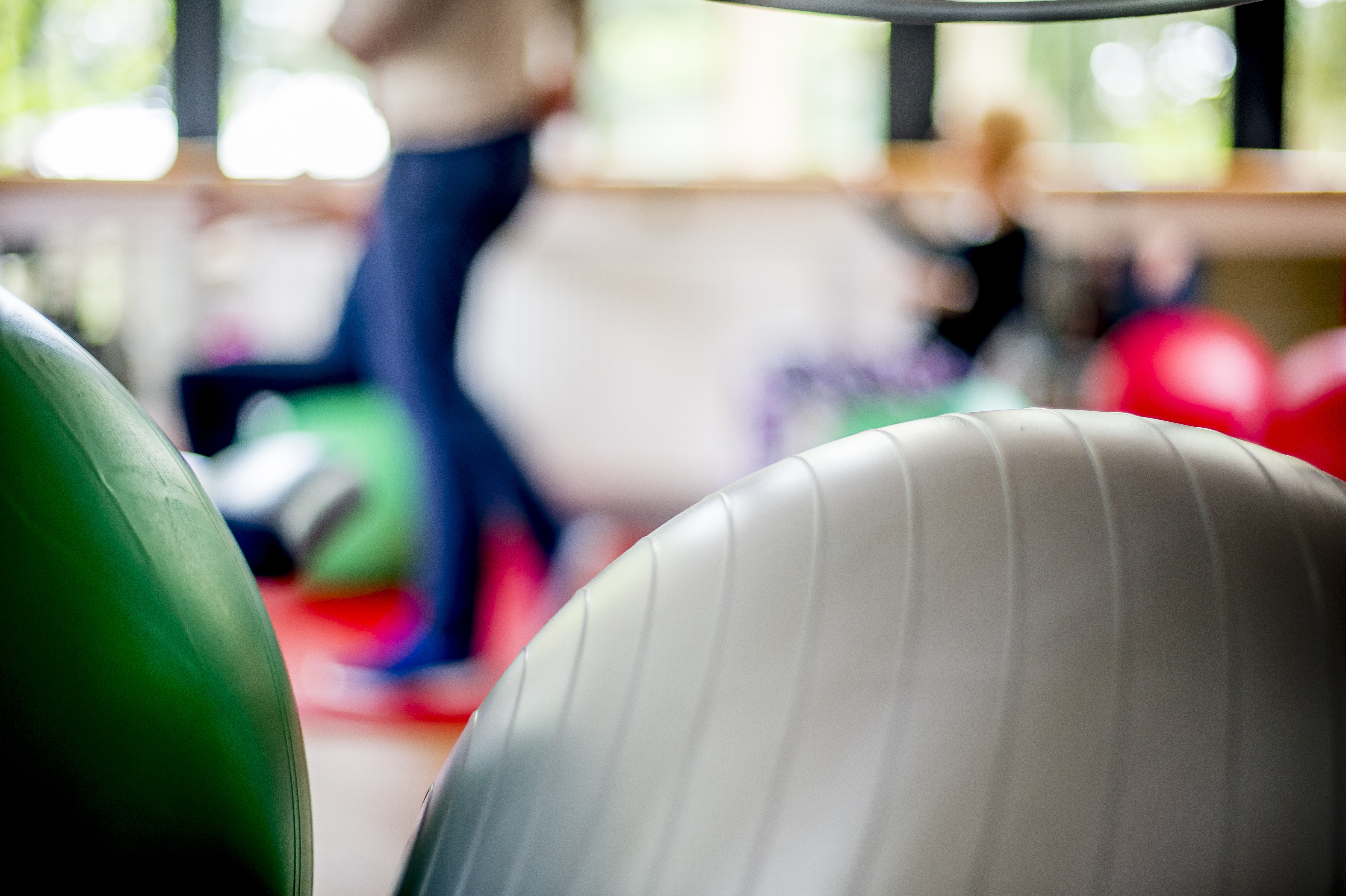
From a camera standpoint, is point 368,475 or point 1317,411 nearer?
point 1317,411

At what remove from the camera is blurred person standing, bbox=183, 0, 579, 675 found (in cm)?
153

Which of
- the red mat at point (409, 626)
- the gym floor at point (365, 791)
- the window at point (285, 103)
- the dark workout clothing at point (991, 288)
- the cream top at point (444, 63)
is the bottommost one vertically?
the red mat at point (409, 626)

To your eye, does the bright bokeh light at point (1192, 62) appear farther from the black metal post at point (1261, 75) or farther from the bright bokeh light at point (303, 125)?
the bright bokeh light at point (303, 125)

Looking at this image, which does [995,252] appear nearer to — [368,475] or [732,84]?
[368,475]

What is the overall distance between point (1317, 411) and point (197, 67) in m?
3.85

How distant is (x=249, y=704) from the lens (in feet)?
1.48

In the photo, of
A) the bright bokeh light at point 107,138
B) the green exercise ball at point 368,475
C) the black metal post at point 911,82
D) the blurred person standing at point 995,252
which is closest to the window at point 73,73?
the bright bokeh light at point 107,138

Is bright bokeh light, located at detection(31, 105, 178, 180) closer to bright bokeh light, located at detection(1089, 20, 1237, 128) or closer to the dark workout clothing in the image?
the dark workout clothing

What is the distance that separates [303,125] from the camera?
12.9 feet

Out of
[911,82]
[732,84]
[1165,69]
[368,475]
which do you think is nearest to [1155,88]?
[1165,69]

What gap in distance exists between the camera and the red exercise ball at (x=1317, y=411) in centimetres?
182

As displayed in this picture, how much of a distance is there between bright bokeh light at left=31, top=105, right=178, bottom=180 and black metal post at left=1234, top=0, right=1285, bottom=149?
13.4 ft

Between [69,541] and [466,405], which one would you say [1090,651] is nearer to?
[69,541]

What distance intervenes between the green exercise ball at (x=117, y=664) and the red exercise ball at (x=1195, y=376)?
1.97 meters
